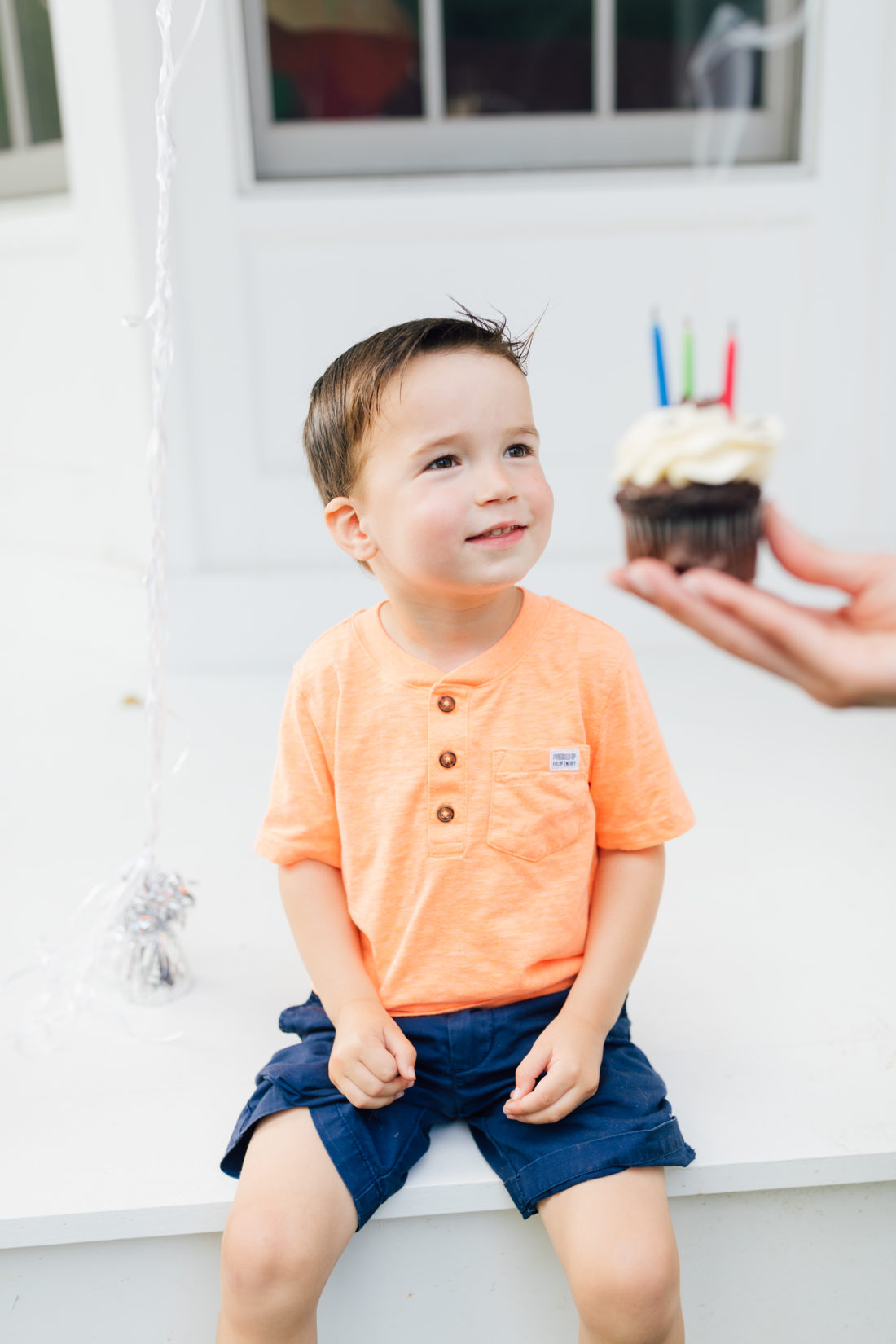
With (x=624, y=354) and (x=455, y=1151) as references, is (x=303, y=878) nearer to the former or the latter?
(x=455, y=1151)

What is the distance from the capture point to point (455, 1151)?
87 cm

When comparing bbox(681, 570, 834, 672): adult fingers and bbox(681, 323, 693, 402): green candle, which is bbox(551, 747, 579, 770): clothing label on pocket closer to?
bbox(681, 570, 834, 672): adult fingers

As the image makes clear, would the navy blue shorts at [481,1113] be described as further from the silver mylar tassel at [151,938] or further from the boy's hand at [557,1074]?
the silver mylar tassel at [151,938]

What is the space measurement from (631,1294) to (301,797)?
422mm

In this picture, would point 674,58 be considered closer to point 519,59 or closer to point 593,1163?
point 519,59

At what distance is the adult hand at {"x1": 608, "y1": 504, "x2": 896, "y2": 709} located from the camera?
0.90m

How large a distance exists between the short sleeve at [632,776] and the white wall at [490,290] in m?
1.38

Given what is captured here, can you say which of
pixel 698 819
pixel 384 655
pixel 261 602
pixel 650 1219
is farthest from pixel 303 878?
pixel 261 602

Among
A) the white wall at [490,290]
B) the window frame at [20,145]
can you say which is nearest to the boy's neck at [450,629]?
the white wall at [490,290]

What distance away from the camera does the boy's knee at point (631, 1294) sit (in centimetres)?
74

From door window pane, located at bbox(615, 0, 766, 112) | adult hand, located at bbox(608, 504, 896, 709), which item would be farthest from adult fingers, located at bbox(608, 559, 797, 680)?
door window pane, located at bbox(615, 0, 766, 112)

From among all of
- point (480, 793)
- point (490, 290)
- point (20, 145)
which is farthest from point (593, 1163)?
point (20, 145)

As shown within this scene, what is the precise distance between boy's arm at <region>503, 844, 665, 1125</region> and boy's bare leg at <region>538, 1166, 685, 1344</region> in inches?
2.5

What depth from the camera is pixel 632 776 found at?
89 centimetres
